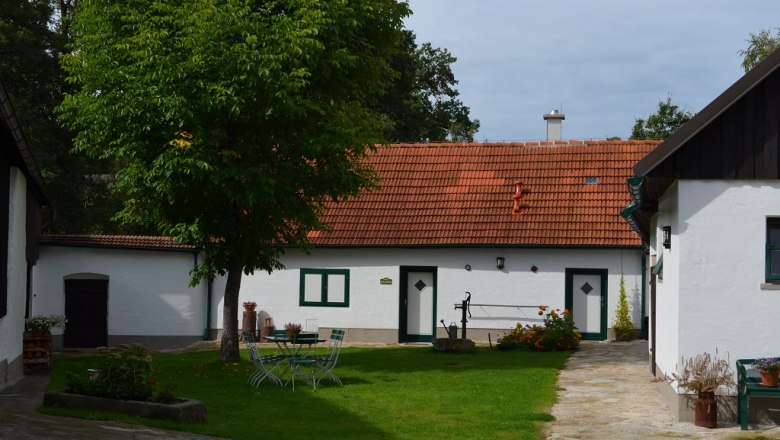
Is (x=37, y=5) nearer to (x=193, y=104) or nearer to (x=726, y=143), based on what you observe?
(x=193, y=104)

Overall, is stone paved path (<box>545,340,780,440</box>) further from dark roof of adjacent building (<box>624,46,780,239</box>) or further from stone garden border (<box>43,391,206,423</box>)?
stone garden border (<box>43,391,206,423</box>)

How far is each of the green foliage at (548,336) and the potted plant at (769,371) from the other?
11.8 meters

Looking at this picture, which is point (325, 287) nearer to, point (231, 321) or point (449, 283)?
point (449, 283)

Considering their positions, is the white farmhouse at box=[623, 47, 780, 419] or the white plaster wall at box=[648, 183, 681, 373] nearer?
the white farmhouse at box=[623, 47, 780, 419]

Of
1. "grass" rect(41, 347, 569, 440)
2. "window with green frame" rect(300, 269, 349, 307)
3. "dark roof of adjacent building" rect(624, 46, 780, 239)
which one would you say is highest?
"dark roof of adjacent building" rect(624, 46, 780, 239)

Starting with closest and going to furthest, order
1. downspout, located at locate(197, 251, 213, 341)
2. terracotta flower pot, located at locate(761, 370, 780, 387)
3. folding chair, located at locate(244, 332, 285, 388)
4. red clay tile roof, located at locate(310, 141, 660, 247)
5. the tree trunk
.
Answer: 1. terracotta flower pot, located at locate(761, 370, 780, 387)
2. folding chair, located at locate(244, 332, 285, 388)
3. the tree trunk
4. red clay tile roof, located at locate(310, 141, 660, 247)
5. downspout, located at locate(197, 251, 213, 341)

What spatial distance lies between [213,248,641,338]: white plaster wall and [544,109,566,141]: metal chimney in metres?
6.79

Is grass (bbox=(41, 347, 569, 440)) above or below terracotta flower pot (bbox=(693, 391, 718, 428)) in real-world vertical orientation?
below

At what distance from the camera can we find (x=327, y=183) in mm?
21984

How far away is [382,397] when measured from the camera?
16.9 meters

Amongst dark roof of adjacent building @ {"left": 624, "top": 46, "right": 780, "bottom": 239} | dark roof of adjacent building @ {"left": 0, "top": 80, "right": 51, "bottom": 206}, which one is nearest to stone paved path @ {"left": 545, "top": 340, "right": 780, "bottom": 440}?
dark roof of adjacent building @ {"left": 624, "top": 46, "right": 780, "bottom": 239}

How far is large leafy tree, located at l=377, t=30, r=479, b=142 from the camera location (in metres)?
47.4

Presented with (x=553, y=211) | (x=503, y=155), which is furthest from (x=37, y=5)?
(x=553, y=211)

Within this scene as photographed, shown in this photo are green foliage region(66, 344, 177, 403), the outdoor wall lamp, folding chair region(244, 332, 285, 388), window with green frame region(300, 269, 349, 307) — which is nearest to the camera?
green foliage region(66, 344, 177, 403)
